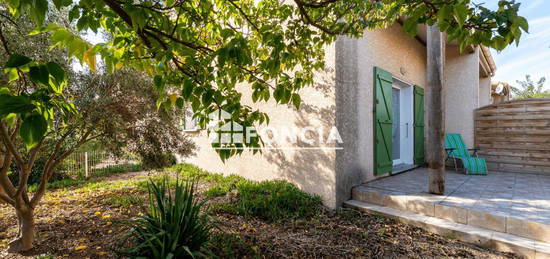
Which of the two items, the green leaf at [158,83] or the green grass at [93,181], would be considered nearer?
the green leaf at [158,83]

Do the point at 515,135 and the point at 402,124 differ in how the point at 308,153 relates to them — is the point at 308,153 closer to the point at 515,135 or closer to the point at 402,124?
the point at 402,124

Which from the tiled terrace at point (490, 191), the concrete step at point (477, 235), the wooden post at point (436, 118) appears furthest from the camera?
the wooden post at point (436, 118)

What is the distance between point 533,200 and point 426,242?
6.38ft

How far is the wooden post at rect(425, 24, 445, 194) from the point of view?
140 inches

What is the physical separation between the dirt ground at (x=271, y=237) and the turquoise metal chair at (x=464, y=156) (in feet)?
11.0

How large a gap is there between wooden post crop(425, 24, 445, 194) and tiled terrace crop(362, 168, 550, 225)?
263 millimetres

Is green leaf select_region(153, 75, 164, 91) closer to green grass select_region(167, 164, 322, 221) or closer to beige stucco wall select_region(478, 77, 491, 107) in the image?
green grass select_region(167, 164, 322, 221)

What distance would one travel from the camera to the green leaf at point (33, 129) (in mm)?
698

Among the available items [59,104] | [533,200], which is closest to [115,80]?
[59,104]

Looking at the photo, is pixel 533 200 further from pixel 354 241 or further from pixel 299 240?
pixel 299 240

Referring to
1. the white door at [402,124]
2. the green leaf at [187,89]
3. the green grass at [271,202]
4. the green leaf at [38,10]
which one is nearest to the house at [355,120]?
the white door at [402,124]

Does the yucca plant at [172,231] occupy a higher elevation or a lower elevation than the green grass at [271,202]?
higher
